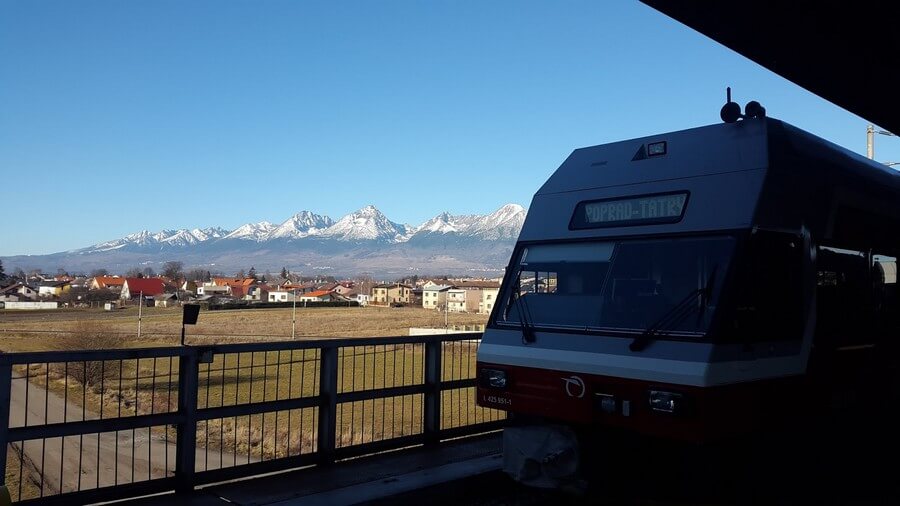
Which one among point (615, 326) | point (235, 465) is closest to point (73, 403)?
point (235, 465)

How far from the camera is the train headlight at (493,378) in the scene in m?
6.65

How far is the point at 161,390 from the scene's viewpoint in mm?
8305

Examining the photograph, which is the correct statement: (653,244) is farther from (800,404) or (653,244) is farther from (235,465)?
(235,465)

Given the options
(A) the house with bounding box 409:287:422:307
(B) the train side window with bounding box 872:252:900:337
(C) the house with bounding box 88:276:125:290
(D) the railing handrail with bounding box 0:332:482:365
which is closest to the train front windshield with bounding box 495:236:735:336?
(D) the railing handrail with bounding box 0:332:482:365

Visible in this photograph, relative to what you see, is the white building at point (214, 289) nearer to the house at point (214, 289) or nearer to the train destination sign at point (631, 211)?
the house at point (214, 289)

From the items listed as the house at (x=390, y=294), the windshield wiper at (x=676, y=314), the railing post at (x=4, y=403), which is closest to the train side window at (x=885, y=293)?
the windshield wiper at (x=676, y=314)

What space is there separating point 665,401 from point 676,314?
0.72 meters

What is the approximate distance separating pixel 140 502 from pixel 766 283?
213 inches

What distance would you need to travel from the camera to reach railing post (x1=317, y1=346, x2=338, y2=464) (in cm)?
755

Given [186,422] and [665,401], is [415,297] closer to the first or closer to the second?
[186,422]

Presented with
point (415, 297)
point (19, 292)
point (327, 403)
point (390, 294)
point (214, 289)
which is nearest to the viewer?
point (327, 403)

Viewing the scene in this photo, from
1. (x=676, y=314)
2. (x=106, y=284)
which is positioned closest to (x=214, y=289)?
(x=106, y=284)

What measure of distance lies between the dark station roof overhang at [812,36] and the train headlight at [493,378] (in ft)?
14.1

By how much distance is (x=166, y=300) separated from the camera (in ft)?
441
